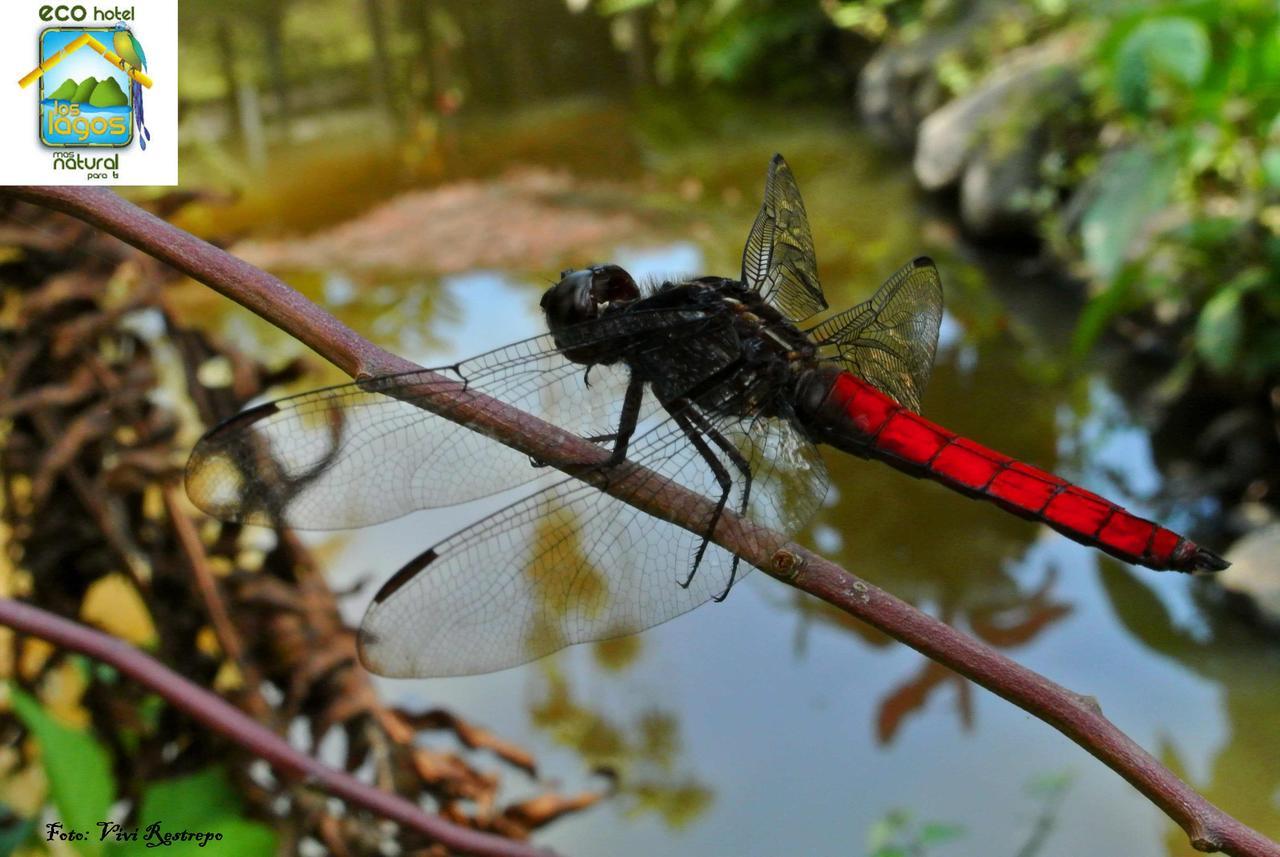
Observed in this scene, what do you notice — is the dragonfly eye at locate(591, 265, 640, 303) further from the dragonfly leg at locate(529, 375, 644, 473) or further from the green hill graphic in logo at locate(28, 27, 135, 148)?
the green hill graphic in logo at locate(28, 27, 135, 148)

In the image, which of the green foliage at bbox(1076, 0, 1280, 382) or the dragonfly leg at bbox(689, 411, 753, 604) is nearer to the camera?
the dragonfly leg at bbox(689, 411, 753, 604)

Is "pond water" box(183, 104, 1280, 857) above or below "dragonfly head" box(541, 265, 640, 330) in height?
below

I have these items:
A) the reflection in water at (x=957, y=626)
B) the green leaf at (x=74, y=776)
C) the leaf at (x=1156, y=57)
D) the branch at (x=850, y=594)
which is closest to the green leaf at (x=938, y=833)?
the reflection in water at (x=957, y=626)

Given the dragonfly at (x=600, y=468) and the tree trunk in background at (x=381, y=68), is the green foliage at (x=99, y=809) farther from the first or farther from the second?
the tree trunk in background at (x=381, y=68)

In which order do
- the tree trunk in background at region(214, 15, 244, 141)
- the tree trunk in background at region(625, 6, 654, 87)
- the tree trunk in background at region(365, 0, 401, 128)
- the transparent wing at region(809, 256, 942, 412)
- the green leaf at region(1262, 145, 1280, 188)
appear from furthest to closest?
the tree trunk in background at region(625, 6, 654, 87) < the tree trunk in background at region(365, 0, 401, 128) < the tree trunk in background at region(214, 15, 244, 141) < the green leaf at region(1262, 145, 1280, 188) < the transparent wing at region(809, 256, 942, 412)

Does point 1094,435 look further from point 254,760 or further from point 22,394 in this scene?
point 22,394

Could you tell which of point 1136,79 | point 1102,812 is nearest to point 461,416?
point 1102,812

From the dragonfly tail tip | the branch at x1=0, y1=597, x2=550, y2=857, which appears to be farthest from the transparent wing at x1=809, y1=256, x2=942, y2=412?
the branch at x1=0, y1=597, x2=550, y2=857
